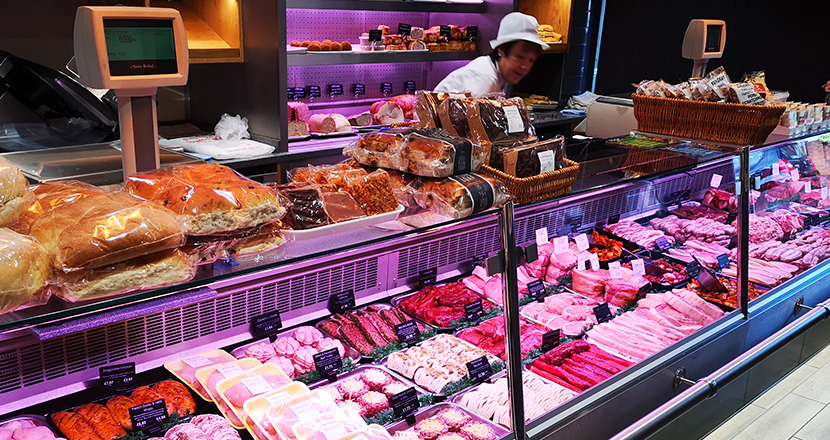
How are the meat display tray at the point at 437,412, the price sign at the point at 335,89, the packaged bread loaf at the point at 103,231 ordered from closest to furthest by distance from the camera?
the packaged bread loaf at the point at 103,231
the meat display tray at the point at 437,412
the price sign at the point at 335,89

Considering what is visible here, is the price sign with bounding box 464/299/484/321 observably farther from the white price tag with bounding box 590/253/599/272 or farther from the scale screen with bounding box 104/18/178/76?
the scale screen with bounding box 104/18/178/76

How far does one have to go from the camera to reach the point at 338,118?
5785mm

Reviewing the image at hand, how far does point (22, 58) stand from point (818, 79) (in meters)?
8.22

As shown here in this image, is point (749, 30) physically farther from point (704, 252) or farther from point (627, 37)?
point (704, 252)

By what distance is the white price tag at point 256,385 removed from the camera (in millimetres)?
2127

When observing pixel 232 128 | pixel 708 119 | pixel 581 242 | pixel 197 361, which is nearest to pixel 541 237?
pixel 581 242

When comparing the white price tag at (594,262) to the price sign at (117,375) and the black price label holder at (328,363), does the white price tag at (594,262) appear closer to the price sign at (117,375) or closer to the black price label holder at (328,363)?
the black price label holder at (328,363)

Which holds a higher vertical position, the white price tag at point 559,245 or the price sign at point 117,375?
the white price tag at point 559,245

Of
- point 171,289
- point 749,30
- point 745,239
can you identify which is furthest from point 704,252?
point 749,30

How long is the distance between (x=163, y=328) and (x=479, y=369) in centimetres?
117

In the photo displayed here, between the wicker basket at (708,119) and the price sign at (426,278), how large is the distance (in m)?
1.79

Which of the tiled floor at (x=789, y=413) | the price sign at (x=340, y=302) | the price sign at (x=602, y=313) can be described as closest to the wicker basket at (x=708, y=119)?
the price sign at (x=602, y=313)

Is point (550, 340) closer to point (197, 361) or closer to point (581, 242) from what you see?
point (581, 242)

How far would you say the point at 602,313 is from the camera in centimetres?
298
